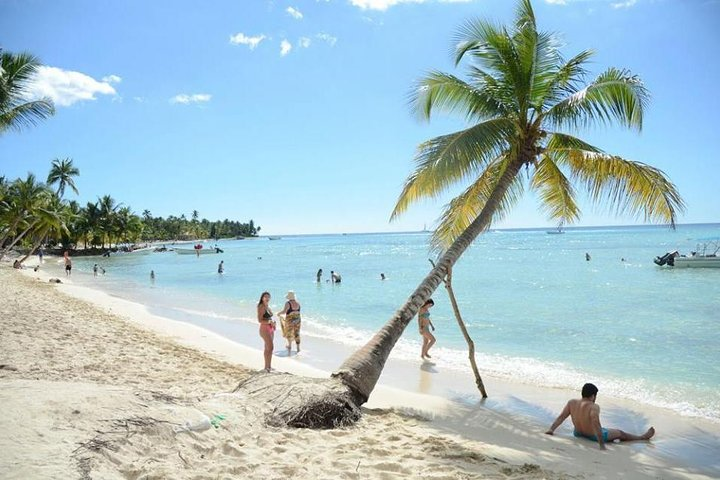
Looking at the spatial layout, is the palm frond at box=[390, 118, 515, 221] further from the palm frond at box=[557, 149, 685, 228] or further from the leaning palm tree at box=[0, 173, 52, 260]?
the leaning palm tree at box=[0, 173, 52, 260]

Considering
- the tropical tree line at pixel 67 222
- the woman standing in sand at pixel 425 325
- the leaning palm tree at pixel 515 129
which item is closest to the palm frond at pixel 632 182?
the leaning palm tree at pixel 515 129

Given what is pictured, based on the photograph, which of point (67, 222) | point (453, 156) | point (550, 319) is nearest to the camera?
point (453, 156)

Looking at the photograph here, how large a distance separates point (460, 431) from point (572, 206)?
6.56 meters

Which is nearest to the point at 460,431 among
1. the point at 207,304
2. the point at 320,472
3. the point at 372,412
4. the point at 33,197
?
the point at 372,412

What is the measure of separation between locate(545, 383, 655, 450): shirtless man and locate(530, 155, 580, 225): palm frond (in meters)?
4.74

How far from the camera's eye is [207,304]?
2266 cm

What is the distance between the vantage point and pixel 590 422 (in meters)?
6.02

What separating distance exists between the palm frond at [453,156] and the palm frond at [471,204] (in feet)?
3.52

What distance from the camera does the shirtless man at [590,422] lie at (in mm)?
5949

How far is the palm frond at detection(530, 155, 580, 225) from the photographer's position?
9.41 metres

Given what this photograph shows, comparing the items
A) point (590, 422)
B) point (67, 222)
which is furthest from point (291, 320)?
point (67, 222)

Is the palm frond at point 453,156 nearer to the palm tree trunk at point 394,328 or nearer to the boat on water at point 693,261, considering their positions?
the palm tree trunk at point 394,328

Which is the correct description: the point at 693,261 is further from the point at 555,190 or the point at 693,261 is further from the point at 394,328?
the point at 394,328

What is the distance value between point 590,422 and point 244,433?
4397 millimetres
